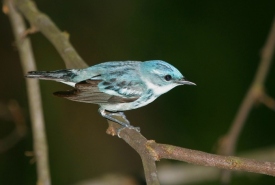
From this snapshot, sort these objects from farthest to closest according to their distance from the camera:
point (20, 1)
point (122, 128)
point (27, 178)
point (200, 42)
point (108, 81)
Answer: point (200, 42)
point (27, 178)
point (20, 1)
point (108, 81)
point (122, 128)

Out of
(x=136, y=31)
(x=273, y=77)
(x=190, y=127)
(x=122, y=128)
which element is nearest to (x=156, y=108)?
(x=190, y=127)

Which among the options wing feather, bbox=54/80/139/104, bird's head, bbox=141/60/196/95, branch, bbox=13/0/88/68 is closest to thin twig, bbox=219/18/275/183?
bird's head, bbox=141/60/196/95

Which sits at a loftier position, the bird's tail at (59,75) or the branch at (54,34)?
the branch at (54,34)

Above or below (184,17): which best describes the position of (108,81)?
below

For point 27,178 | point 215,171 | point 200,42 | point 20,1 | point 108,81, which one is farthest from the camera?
point 200,42

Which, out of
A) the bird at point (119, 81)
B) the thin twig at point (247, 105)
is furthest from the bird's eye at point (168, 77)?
the thin twig at point (247, 105)

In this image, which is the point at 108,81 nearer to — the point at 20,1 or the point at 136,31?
the point at 20,1

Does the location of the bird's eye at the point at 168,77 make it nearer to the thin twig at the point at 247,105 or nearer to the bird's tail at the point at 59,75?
the bird's tail at the point at 59,75

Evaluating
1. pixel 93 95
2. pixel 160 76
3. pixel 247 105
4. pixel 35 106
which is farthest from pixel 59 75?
pixel 247 105
